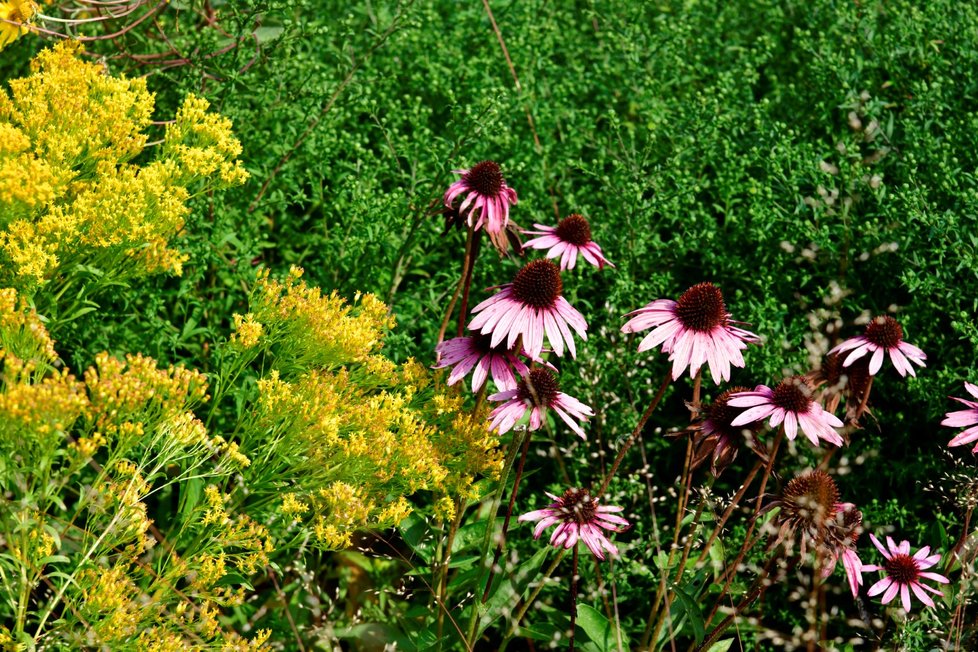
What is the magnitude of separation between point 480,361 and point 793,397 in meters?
0.72

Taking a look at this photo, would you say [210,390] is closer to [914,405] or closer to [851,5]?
[914,405]

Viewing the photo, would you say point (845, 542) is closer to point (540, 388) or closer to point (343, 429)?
point (540, 388)

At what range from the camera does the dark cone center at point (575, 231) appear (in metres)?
2.51

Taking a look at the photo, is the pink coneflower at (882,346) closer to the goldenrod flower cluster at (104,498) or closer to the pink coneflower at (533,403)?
the pink coneflower at (533,403)

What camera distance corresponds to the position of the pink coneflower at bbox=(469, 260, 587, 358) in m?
2.24

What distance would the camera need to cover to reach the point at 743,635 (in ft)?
9.17

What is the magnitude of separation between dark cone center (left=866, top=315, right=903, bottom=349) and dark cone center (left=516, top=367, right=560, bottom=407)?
83cm

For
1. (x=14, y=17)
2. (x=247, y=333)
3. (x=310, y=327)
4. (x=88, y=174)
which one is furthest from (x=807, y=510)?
(x=14, y=17)

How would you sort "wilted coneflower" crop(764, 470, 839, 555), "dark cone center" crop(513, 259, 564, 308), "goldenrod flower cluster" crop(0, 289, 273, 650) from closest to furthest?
"goldenrod flower cluster" crop(0, 289, 273, 650) < "wilted coneflower" crop(764, 470, 839, 555) < "dark cone center" crop(513, 259, 564, 308)

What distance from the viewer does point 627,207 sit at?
328cm

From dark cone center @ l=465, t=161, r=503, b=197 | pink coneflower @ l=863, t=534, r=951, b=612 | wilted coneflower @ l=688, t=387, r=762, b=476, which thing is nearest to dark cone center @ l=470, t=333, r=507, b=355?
dark cone center @ l=465, t=161, r=503, b=197

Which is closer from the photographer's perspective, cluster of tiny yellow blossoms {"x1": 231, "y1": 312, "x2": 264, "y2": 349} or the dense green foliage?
cluster of tiny yellow blossoms {"x1": 231, "y1": 312, "x2": 264, "y2": 349}

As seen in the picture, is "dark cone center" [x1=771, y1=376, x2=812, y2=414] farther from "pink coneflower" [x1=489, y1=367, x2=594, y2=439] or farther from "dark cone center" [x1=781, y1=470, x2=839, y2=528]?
"pink coneflower" [x1=489, y1=367, x2=594, y2=439]

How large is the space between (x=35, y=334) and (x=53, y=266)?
0.29 metres
